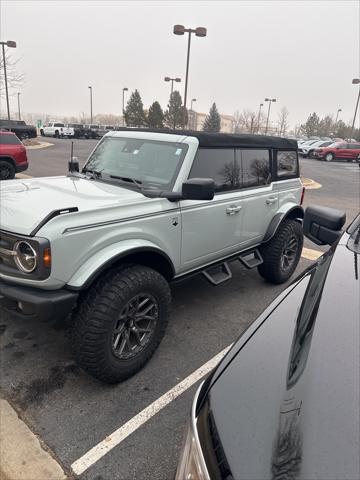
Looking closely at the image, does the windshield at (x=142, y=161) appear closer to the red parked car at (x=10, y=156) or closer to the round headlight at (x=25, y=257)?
the round headlight at (x=25, y=257)

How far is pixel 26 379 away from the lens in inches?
110

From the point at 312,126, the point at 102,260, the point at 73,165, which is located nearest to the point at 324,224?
the point at 102,260

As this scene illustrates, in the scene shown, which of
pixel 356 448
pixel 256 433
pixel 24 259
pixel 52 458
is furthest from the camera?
pixel 24 259

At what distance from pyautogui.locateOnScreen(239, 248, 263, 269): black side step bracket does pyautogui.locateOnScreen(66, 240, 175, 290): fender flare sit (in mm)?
1718

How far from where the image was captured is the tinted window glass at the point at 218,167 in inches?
135

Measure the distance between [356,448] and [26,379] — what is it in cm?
251

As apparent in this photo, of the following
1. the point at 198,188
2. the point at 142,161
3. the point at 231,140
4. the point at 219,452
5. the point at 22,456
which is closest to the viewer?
the point at 219,452

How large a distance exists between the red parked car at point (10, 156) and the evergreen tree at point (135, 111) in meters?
58.6

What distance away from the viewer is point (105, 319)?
99.0 inches

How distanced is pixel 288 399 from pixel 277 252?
348 cm

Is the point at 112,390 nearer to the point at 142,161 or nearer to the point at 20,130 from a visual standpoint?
the point at 142,161

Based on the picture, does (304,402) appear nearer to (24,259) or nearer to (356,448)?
(356,448)

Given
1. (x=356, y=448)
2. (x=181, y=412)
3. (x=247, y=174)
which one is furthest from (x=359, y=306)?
(x=247, y=174)

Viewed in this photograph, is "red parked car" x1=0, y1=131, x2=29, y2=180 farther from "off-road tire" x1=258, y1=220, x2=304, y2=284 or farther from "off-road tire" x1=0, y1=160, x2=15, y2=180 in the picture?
"off-road tire" x1=258, y1=220, x2=304, y2=284
